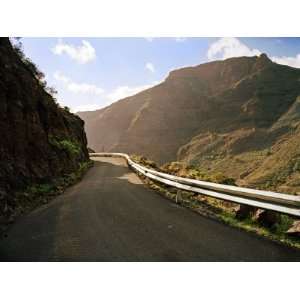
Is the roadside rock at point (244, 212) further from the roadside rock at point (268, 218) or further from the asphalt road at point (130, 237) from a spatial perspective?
the asphalt road at point (130, 237)

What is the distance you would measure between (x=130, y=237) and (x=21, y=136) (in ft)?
28.7

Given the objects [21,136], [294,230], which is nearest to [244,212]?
[294,230]

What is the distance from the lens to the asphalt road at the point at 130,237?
190 inches

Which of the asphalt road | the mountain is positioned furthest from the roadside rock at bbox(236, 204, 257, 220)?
the mountain

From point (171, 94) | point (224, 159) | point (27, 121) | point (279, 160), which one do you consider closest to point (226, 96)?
point (171, 94)

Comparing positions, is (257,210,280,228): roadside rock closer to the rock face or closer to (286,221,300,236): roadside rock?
(286,221,300,236): roadside rock

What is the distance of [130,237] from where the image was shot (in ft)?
18.9

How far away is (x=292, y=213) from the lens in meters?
5.20

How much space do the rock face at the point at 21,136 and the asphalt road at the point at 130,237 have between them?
2368mm

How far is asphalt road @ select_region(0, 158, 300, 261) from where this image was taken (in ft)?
15.9

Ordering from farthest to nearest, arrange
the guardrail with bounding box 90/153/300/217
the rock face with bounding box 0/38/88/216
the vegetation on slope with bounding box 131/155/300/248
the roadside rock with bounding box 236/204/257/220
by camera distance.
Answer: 1. the rock face with bounding box 0/38/88/216
2. the roadside rock with bounding box 236/204/257/220
3. the vegetation on slope with bounding box 131/155/300/248
4. the guardrail with bounding box 90/153/300/217

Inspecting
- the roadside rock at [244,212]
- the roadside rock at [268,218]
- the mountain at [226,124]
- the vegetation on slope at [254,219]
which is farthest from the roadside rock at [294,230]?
the mountain at [226,124]

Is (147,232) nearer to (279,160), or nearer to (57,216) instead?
(57,216)

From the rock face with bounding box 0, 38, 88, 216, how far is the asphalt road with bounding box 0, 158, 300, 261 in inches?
93.2
